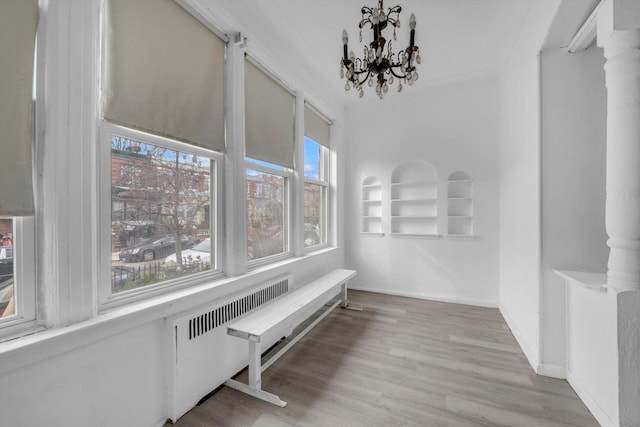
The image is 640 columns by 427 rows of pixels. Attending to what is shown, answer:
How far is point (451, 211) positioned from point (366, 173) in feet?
4.96

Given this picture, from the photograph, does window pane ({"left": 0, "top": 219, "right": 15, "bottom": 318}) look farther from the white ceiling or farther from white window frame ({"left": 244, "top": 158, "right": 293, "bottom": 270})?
the white ceiling

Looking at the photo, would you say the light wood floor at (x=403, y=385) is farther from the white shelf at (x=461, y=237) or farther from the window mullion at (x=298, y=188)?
the white shelf at (x=461, y=237)

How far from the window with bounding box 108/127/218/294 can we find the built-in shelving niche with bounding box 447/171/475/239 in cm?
349

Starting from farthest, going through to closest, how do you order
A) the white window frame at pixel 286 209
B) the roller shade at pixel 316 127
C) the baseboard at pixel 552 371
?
the roller shade at pixel 316 127, the white window frame at pixel 286 209, the baseboard at pixel 552 371

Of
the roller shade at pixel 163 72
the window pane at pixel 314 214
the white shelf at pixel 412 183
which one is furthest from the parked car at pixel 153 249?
the white shelf at pixel 412 183

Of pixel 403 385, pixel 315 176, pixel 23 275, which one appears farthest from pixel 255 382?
pixel 315 176

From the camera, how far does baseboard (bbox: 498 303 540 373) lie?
233 cm

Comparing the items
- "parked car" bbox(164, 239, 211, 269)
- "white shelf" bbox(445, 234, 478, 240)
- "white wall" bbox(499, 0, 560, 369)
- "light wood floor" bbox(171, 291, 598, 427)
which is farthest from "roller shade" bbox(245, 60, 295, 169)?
"white shelf" bbox(445, 234, 478, 240)

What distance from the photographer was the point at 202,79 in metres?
2.09

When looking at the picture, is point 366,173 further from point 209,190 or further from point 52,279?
point 52,279

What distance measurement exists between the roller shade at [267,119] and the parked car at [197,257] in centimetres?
95

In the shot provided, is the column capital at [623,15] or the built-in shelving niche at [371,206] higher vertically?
the column capital at [623,15]

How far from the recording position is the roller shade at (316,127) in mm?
3795

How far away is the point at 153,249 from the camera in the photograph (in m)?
1.83
